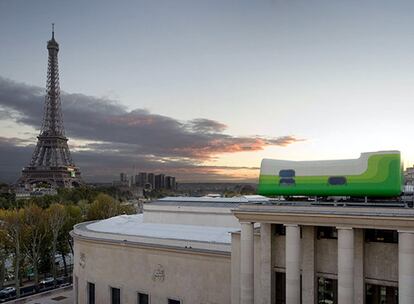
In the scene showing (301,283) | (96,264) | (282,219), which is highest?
(282,219)

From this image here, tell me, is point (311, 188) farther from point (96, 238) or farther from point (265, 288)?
point (96, 238)

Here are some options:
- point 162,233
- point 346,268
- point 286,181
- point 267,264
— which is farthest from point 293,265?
point 162,233

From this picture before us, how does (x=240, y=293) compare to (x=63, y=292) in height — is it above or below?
above

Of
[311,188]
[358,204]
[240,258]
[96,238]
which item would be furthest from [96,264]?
[358,204]

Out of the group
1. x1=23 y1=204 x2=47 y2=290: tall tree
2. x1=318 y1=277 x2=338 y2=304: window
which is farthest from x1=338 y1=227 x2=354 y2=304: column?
x1=23 y1=204 x2=47 y2=290: tall tree

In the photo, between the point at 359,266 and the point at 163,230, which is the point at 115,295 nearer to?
the point at 163,230
